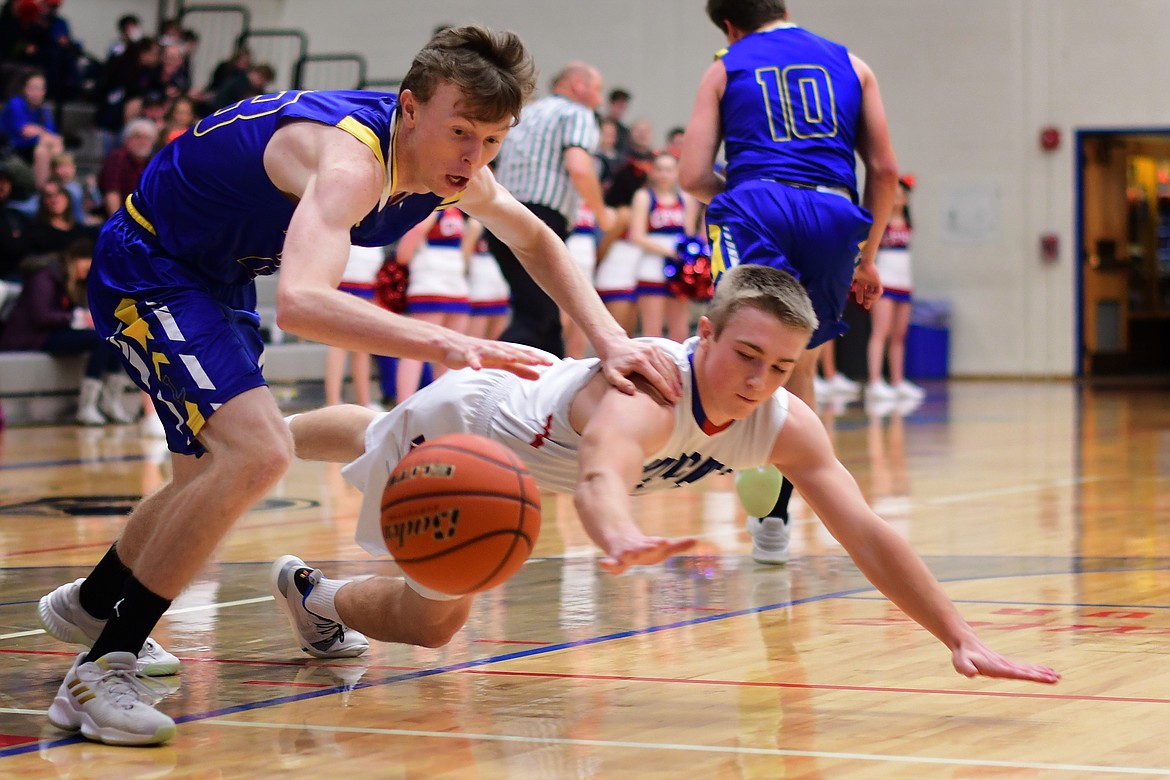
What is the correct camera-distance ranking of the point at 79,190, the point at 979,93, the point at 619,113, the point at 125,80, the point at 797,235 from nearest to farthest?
the point at 797,235
the point at 79,190
the point at 125,80
the point at 619,113
the point at 979,93

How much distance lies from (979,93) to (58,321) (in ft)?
38.3

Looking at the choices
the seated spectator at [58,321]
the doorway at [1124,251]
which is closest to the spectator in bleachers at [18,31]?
the seated spectator at [58,321]

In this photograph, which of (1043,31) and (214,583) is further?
(1043,31)

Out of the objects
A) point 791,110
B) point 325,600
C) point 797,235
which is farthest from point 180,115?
point 325,600

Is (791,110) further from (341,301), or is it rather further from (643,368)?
(341,301)

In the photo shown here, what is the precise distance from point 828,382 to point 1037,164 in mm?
4848

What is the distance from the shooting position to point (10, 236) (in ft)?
42.2

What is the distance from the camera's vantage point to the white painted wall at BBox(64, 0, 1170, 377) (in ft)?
62.7

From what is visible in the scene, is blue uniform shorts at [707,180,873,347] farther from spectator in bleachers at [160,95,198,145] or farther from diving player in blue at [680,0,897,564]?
spectator in bleachers at [160,95,198,145]

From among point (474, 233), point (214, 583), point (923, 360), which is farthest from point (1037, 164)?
point (214, 583)

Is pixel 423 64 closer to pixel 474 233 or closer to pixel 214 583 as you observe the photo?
pixel 214 583

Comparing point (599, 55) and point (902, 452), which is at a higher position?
point (599, 55)

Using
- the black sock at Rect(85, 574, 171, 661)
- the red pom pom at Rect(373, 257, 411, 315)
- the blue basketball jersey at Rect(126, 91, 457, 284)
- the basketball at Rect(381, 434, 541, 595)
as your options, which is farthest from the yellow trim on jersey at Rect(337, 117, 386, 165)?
the red pom pom at Rect(373, 257, 411, 315)

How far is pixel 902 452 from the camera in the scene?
381 inches
